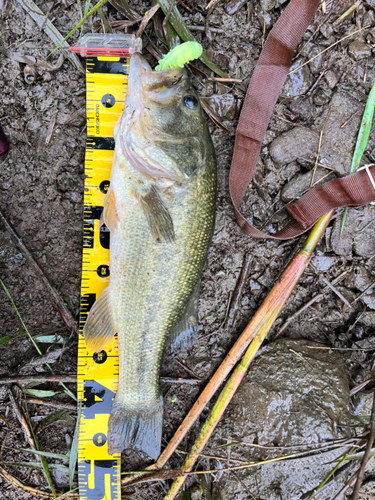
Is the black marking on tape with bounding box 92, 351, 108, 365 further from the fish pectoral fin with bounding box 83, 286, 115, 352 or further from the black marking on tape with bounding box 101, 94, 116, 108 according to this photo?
the black marking on tape with bounding box 101, 94, 116, 108

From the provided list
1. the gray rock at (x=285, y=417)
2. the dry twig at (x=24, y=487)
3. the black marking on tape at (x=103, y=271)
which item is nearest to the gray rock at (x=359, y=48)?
the gray rock at (x=285, y=417)

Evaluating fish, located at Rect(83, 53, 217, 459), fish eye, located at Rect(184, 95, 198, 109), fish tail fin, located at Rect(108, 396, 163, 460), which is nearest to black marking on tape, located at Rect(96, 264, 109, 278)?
fish, located at Rect(83, 53, 217, 459)

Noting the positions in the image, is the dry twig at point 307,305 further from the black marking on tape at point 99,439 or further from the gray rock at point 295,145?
the black marking on tape at point 99,439

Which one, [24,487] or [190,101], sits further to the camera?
[24,487]

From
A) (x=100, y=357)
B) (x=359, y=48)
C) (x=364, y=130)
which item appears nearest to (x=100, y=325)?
(x=100, y=357)

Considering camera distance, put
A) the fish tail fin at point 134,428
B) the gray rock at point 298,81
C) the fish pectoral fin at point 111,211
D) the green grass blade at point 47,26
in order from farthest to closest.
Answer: the gray rock at point 298,81 < the green grass blade at point 47,26 < the fish tail fin at point 134,428 < the fish pectoral fin at point 111,211

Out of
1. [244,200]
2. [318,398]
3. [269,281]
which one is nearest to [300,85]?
[244,200]

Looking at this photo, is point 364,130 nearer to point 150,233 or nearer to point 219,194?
point 219,194
